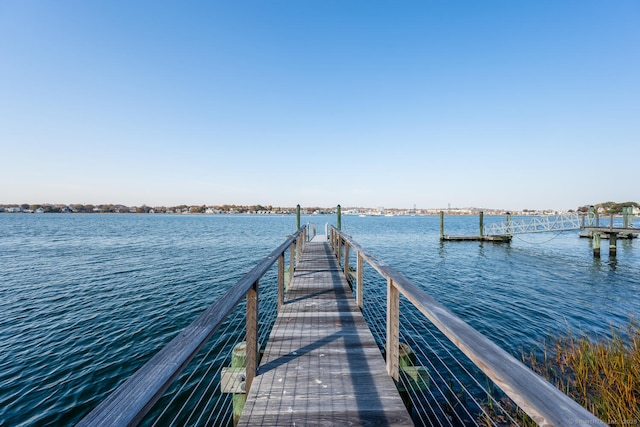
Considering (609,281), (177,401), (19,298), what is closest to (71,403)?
(177,401)

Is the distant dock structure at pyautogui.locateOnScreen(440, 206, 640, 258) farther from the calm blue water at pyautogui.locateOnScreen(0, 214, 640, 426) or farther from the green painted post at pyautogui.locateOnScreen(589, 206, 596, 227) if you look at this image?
the calm blue water at pyautogui.locateOnScreen(0, 214, 640, 426)

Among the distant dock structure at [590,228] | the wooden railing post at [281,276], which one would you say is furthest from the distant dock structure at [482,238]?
the wooden railing post at [281,276]

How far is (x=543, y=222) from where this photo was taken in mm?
21734

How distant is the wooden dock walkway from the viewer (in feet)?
7.16

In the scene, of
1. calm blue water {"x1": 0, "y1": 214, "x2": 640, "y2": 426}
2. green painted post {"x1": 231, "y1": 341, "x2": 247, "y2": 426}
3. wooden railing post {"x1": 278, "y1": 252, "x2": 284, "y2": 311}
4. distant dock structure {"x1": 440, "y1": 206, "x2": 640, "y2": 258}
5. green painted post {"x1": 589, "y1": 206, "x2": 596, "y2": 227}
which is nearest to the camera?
green painted post {"x1": 231, "y1": 341, "x2": 247, "y2": 426}

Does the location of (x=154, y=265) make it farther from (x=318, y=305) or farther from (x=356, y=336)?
(x=356, y=336)

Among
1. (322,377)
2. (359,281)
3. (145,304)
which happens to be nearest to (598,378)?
(359,281)

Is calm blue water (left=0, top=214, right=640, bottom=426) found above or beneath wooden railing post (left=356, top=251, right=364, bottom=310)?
beneath

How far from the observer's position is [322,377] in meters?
2.68

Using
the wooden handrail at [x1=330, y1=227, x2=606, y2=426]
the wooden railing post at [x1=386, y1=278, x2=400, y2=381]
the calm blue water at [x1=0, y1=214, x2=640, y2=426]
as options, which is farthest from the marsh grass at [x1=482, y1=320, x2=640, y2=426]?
the wooden handrail at [x1=330, y1=227, x2=606, y2=426]

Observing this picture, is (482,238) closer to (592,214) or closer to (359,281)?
(592,214)

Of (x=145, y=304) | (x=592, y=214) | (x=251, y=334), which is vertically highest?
(x=592, y=214)

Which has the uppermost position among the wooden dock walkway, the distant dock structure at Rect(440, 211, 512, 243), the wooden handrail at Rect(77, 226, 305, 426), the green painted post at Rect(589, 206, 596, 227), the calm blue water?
the green painted post at Rect(589, 206, 596, 227)

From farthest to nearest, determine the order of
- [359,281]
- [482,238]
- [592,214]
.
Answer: [482,238], [592,214], [359,281]
